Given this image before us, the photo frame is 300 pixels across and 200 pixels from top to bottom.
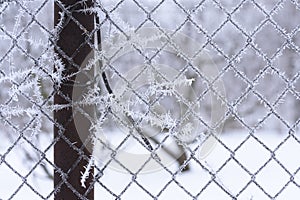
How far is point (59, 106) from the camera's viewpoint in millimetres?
1493

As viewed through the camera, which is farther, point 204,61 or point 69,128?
point 204,61

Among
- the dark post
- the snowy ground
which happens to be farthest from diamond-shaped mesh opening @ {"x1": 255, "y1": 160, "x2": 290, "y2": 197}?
the dark post

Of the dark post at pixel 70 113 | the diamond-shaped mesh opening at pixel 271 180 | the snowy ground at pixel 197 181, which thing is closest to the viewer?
the dark post at pixel 70 113

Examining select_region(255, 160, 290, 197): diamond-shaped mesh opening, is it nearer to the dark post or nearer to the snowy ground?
the snowy ground

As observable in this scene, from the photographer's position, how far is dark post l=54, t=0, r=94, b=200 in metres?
1.48

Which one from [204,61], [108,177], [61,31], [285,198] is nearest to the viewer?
[61,31]

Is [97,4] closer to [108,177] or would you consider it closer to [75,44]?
[75,44]

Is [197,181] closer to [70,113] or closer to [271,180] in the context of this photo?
[271,180]

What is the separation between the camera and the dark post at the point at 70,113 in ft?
4.84

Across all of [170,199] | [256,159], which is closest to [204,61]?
[170,199]

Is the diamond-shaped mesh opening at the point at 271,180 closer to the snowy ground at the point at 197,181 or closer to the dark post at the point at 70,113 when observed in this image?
the snowy ground at the point at 197,181

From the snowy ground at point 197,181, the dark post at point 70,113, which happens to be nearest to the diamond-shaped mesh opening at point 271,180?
the snowy ground at point 197,181

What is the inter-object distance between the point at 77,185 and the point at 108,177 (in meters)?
2.34

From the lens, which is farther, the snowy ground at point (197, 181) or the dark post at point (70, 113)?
the snowy ground at point (197, 181)
